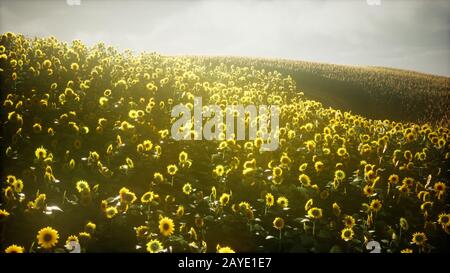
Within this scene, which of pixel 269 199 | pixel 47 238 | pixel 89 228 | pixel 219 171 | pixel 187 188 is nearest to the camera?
pixel 47 238

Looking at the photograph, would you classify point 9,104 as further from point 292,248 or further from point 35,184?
point 292,248

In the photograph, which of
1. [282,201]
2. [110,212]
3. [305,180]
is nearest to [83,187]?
[110,212]

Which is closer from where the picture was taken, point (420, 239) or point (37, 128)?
point (420, 239)

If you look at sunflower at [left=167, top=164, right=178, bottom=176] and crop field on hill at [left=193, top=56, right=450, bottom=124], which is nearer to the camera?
sunflower at [left=167, top=164, right=178, bottom=176]

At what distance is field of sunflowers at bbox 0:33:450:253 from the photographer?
512cm

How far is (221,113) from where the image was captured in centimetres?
1013

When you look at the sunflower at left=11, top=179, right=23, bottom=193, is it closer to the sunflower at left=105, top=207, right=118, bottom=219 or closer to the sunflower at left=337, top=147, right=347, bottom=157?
the sunflower at left=105, top=207, right=118, bottom=219

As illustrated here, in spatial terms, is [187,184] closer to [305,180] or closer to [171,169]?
[171,169]

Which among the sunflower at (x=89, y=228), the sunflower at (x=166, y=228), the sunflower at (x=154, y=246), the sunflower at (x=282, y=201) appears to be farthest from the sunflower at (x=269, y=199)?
the sunflower at (x=89, y=228)

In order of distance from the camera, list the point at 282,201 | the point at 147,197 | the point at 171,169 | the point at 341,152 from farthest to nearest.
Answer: the point at 341,152, the point at 171,169, the point at 282,201, the point at 147,197

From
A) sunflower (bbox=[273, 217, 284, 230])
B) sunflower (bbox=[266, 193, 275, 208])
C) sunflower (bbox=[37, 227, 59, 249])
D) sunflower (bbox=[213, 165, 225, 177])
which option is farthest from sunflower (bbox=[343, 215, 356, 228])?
sunflower (bbox=[37, 227, 59, 249])

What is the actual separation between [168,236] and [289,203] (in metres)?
2.37

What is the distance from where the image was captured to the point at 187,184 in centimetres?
627

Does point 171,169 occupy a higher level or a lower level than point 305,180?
higher
